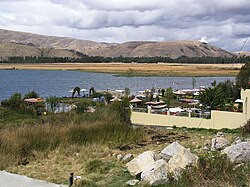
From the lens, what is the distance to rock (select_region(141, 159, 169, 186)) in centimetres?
713

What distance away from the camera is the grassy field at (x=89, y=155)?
6723mm

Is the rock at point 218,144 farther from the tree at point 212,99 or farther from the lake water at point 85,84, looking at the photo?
the lake water at point 85,84

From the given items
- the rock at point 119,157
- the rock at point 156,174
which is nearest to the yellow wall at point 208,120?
the rock at point 119,157

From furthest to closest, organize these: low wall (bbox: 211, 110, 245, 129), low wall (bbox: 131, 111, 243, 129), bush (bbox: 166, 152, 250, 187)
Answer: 1. low wall (bbox: 131, 111, 243, 129)
2. low wall (bbox: 211, 110, 245, 129)
3. bush (bbox: 166, 152, 250, 187)

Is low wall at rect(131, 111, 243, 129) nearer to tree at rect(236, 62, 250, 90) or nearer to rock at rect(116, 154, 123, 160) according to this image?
rock at rect(116, 154, 123, 160)

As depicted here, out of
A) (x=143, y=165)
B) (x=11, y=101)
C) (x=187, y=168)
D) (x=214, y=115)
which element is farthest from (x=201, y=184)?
(x=11, y=101)

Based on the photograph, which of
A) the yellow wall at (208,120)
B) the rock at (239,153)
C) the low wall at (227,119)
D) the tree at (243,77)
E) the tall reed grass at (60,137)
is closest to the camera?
the rock at (239,153)

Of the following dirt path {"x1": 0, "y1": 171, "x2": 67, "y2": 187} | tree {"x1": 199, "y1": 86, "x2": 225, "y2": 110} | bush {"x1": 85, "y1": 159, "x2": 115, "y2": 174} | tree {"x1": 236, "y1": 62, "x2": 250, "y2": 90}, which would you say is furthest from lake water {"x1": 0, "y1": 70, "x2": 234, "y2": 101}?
dirt path {"x1": 0, "y1": 171, "x2": 67, "y2": 187}

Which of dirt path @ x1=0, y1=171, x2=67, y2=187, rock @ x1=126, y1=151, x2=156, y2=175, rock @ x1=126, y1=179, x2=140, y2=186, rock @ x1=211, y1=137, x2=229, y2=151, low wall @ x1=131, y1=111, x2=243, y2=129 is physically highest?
rock @ x1=126, y1=151, x2=156, y2=175

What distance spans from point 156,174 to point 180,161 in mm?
626

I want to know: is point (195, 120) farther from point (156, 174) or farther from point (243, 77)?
point (243, 77)

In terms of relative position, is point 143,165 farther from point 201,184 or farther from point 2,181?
point 2,181

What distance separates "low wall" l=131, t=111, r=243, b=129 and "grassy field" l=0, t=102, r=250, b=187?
7115 millimetres

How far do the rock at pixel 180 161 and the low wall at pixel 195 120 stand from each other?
470 inches
